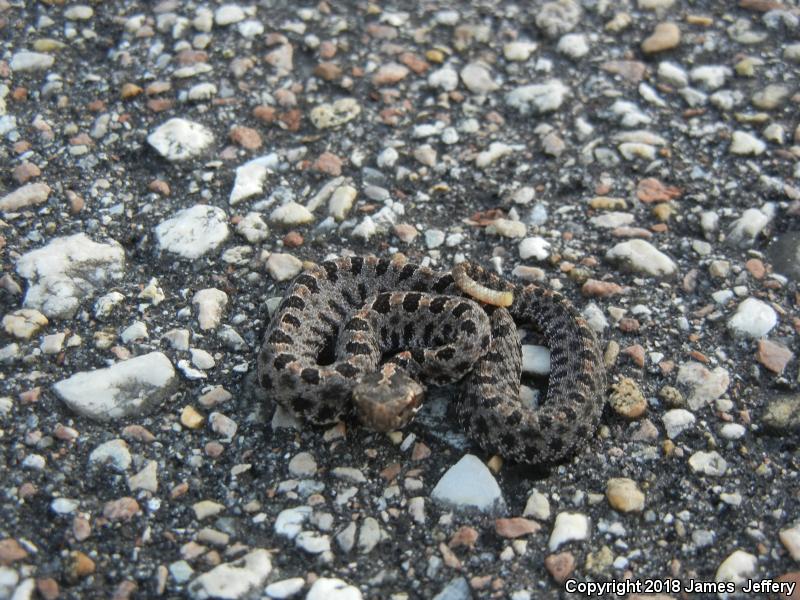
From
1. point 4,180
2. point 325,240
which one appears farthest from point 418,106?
point 4,180

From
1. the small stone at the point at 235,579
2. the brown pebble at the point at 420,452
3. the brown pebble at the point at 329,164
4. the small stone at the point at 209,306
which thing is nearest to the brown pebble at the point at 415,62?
the brown pebble at the point at 329,164

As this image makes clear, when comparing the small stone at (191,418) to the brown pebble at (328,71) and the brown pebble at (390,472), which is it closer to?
the brown pebble at (390,472)

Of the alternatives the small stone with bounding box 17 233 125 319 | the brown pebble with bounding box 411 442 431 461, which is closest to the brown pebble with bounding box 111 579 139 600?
the brown pebble with bounding box 411 442 431 461

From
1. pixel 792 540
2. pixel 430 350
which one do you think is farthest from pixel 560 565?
pixel 430 350

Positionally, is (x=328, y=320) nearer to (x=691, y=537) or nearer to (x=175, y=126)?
(x=175, y=126)

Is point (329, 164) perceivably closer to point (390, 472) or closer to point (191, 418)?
point (191, 418)

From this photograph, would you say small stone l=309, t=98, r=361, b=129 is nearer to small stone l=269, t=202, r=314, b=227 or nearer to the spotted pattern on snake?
small stone l=269, t=202, r=314, b=227
